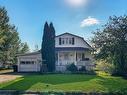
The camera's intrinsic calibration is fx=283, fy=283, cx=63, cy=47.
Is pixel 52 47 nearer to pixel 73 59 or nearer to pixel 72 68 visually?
pixel 72 68

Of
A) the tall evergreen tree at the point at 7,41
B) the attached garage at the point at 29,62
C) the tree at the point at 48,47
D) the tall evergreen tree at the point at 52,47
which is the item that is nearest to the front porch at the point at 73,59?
the tall evergreen tree at the point at 52,47

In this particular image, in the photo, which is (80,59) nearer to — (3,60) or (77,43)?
(77,43)

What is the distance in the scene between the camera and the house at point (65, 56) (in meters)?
46.3

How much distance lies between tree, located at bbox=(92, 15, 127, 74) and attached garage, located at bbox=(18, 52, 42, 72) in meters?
10.4

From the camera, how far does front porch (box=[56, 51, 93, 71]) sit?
48.2m

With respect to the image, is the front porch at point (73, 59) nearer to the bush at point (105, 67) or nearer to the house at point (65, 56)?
the house at point (65, 56)

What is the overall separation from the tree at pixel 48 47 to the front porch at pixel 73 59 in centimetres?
225

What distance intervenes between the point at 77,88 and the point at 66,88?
0.86 meters

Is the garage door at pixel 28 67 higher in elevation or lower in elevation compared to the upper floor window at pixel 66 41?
lower

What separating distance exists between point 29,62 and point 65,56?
8.67 metres

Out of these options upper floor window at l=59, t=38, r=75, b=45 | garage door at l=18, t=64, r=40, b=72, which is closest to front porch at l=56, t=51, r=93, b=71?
upper floor window at l=59, t=38, r=75, b=45

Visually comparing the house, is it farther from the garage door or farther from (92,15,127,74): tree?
(92,15,127,74): tree

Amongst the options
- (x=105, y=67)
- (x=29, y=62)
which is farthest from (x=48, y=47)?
(x=105, y=67)

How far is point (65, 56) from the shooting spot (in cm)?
5275
